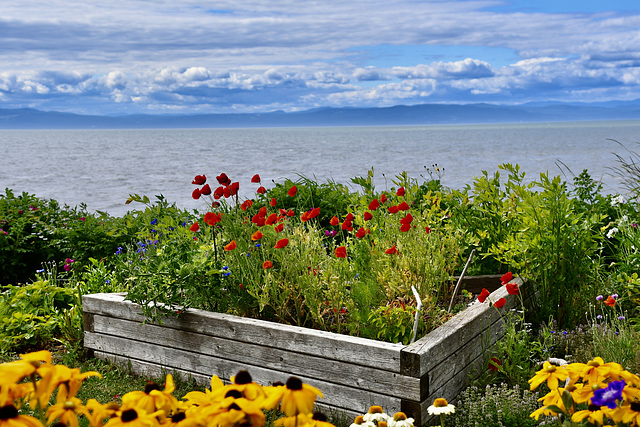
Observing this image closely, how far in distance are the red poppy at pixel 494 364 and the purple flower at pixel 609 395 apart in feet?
7.39

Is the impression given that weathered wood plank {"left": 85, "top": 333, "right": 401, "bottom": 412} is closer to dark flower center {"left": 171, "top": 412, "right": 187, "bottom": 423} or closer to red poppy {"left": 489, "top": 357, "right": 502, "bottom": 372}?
red poppy {"left": 489, "top": 357, "right": 502, "bottom": 372}

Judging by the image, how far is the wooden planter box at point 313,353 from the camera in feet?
10.7

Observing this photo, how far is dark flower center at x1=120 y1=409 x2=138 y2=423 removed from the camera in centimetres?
139

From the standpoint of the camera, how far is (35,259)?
7070 millimetres

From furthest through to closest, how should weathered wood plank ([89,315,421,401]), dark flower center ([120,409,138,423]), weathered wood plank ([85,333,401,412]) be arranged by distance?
weathered wood plank ([85,333,401,412]) < weathered wood plank ([89,315,421,401]) < dark flower center ([120,409,138,423])

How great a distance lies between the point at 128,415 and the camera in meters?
1.40

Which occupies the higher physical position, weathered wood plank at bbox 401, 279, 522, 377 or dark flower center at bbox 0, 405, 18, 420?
dark flower center at bbox 0, 405, 18, 420

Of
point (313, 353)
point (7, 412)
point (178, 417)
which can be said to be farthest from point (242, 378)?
Result: point (313, 353)

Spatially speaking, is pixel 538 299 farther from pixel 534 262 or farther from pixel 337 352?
pixel 337 352

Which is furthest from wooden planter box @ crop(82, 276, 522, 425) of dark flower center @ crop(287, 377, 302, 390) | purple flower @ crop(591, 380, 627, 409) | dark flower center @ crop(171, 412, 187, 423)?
dark flower center @ crop(171, 412, 187, 423)

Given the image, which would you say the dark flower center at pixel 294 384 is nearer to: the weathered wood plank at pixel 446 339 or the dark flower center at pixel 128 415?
the dark flower center at pixel 128 415

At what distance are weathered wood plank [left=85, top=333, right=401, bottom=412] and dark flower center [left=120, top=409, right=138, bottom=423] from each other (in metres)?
2.13

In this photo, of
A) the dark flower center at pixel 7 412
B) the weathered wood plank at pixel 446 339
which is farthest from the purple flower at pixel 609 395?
the weathered wood plank at pixel 446 339

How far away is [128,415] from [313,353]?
2194 millimetres
